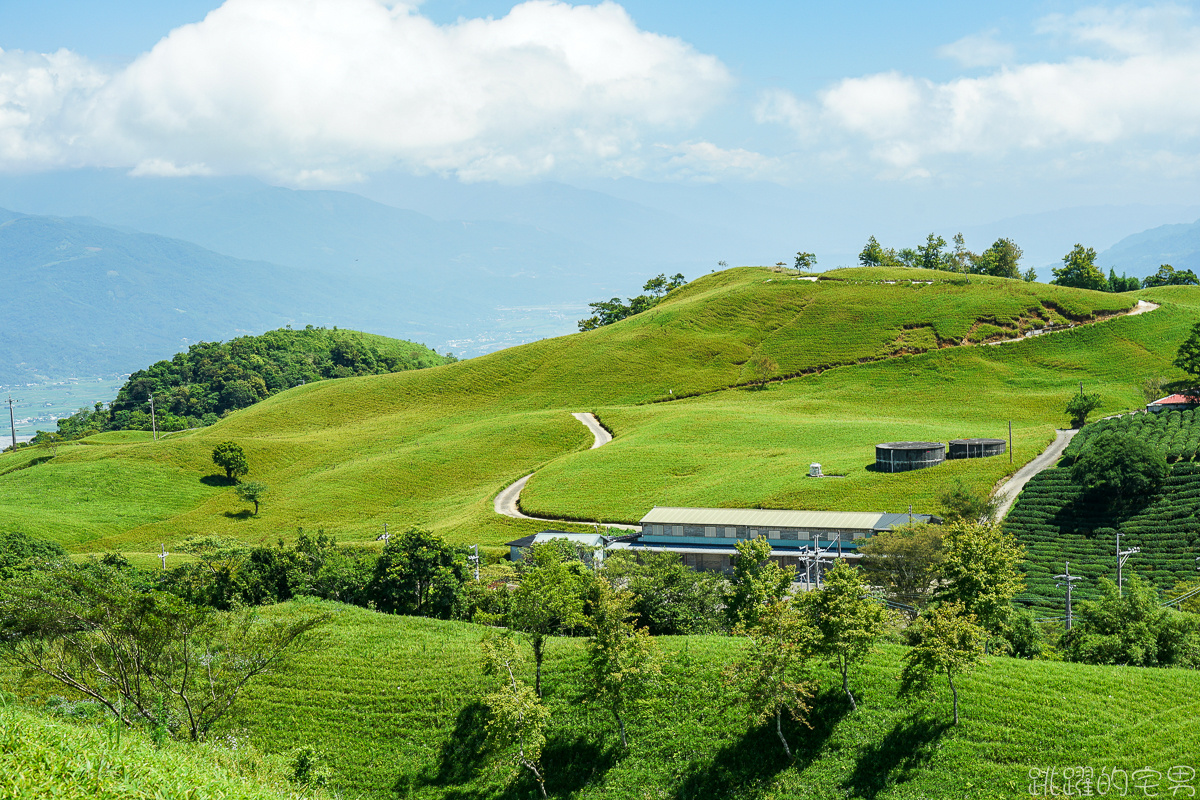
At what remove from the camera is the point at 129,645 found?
25984 millimetres

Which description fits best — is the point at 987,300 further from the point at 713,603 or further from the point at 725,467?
the point at 713,603

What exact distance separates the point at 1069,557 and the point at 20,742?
61.2m

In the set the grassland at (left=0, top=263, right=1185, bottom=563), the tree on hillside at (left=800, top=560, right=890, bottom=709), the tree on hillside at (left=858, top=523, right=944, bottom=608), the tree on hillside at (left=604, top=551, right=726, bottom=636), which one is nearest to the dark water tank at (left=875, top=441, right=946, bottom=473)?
the grassland at (left=0, top=263, right=1185, bottom=563)

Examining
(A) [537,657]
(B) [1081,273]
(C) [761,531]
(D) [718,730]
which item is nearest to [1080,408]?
(C) [761,531]

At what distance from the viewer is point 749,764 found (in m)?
27.7

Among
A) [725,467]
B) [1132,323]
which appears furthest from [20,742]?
[1132,323]

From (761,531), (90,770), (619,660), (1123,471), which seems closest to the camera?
(90,770)

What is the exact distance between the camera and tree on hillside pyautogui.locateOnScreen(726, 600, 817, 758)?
87.3 feet

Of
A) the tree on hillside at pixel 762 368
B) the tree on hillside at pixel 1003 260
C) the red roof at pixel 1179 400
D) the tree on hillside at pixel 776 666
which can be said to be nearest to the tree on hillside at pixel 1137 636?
the tree on hillside at pixel 776 666

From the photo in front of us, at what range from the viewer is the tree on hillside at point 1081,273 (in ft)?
543

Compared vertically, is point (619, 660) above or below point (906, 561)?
above

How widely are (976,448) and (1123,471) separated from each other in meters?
16.1

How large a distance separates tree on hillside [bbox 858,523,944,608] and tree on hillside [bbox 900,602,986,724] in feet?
63.5

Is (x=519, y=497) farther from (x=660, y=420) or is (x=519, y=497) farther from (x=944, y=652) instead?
(x=944, y=652)
